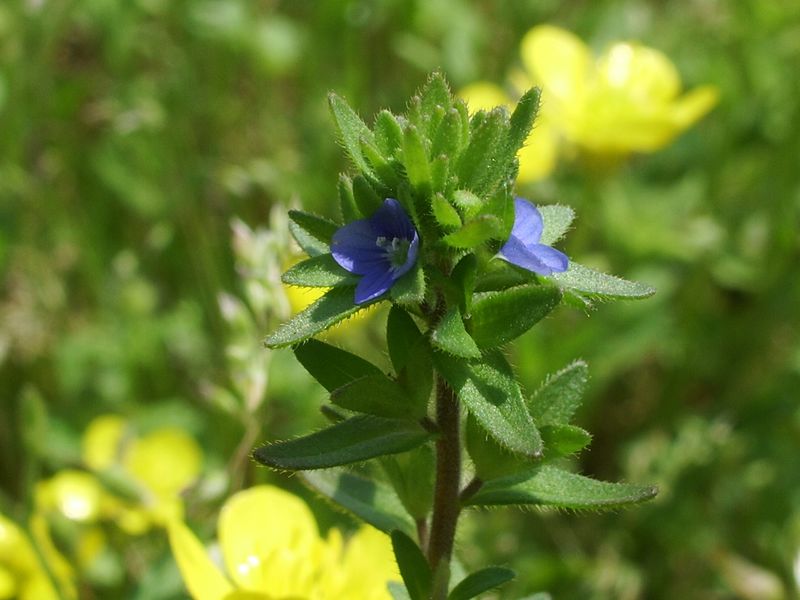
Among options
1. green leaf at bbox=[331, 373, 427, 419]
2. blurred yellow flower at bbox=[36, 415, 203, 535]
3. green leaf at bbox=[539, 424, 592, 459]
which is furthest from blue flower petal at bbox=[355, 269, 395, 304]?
blurred yellow flower at bbox=[36, 415, 203, 535]

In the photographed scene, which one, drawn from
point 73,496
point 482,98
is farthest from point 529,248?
point 482,98

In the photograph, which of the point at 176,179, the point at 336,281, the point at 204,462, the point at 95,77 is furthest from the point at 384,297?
the point at 95,77

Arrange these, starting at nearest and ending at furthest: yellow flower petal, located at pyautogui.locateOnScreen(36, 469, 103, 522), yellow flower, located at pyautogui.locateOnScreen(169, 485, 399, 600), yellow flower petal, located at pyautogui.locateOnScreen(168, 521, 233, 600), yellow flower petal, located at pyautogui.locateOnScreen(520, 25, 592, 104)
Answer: yellow flower petal, located at pyautogui.locateOnScreen(168, 521, 233, 600), yellow flower, located at pyautogui.locateOnScreen(169, 485, 399, 600), yellow flower petal, located at pyautogui.locateOnScreen(36, 469, 103, 522), yellow flower petal, located at pyautogui.locateOnScreen(520, 25, 592, 104)

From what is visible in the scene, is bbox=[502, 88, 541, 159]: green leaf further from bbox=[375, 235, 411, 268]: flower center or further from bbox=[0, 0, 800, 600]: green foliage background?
bbox=[0, 0, 800, 600]: green foliage background

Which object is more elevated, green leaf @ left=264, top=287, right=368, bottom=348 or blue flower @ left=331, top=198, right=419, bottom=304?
blue flower @ left=331, top=198, right=419, bottom=304

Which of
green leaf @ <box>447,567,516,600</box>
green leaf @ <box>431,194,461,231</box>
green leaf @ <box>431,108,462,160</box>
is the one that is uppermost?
green leaf @ <box>431,108,462,160</box>

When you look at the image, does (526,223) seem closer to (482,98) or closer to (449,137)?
(449,137)

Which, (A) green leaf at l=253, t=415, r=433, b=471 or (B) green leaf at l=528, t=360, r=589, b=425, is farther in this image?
(B) green leaf at l=528, t=360, r=589, b=425
